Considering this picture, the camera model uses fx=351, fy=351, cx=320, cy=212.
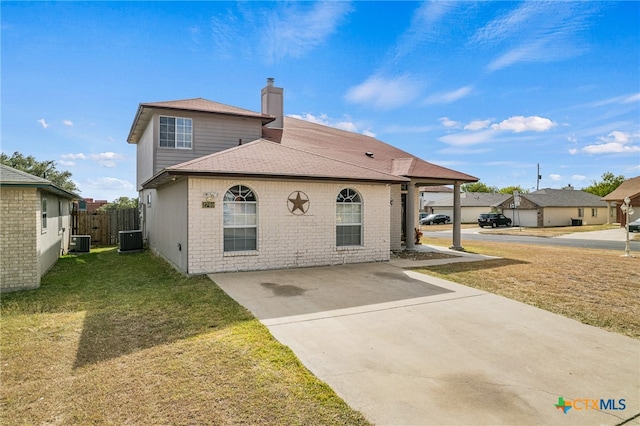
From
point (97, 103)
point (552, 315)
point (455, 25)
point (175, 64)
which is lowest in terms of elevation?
point (552, 315)

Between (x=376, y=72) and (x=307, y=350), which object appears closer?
(x=307, y=350)

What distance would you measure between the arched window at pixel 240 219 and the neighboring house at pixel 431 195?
45894 mm

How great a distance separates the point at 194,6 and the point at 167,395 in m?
10.7

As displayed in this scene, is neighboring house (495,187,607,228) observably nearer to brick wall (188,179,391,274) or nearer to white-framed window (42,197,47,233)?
brick wall (188,179,391,274)

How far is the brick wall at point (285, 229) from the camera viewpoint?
9.46 metres

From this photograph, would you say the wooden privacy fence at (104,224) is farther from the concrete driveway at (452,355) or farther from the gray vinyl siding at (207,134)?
the concrete driveway at (452,355)

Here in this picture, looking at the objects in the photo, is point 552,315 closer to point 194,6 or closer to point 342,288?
point 342,288

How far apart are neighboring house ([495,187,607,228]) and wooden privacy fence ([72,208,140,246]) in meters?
37.1

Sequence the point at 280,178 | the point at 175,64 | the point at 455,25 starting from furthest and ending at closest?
1. the point at 175,64
2. the point at 455,25
3. the point at 280,178

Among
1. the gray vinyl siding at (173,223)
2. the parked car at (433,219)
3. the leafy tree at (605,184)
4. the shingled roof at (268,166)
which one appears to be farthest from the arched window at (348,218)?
the leafy tree at (605,184)

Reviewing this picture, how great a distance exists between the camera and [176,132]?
14.1m

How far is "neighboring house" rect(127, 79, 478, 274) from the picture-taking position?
376 inches

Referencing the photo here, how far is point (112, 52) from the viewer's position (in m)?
11.9

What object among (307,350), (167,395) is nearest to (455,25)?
(307,350)
